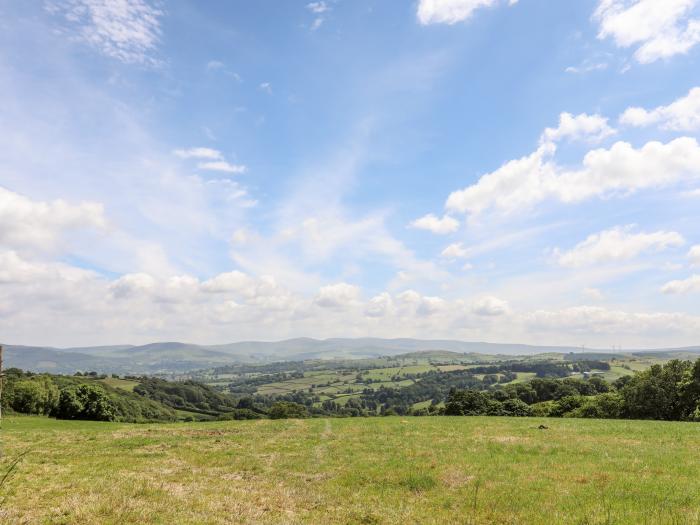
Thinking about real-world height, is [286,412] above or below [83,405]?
below

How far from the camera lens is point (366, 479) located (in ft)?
63.2

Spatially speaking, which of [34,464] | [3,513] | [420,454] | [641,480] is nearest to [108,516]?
[3,513]

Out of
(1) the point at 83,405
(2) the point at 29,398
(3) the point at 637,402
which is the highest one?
(1) the point at 83,405

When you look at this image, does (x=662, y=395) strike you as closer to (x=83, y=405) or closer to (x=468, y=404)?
(x=468, y=404)

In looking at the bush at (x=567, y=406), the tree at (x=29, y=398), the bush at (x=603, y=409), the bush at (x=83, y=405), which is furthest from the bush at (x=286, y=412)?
the bush at (x=603, y=409)

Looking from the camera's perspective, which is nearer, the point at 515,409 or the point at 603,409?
the point at 603,409

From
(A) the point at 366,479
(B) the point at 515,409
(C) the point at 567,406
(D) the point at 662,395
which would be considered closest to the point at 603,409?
(D) the point at 662,395

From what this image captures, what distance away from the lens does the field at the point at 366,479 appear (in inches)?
532

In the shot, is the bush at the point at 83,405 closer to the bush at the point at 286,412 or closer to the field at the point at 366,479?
the field at the point at 366,479

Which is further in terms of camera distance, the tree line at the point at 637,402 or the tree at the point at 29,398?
the tree at the point at 29,398

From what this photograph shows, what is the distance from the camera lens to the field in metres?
13.5

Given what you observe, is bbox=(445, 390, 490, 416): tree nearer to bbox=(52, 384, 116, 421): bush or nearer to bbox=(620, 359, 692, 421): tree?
bbox=(620, 359, 692, 421): tree

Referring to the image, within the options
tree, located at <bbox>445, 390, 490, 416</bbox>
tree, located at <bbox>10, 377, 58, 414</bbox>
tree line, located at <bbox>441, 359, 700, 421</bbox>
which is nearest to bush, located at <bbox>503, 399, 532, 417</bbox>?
tree line, located at <bbox>441, 359, 700, 421</bbox>

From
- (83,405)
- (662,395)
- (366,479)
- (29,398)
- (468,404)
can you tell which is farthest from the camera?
(29,398)
